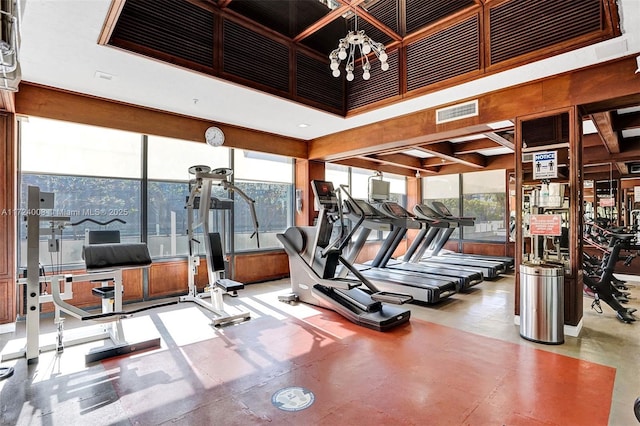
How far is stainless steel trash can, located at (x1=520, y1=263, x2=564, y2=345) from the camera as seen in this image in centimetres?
377

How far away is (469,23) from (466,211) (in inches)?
293

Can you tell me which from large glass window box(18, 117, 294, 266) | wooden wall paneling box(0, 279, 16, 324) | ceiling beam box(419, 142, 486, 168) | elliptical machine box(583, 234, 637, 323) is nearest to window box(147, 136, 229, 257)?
large glass window box(18, 117, 294, 266)

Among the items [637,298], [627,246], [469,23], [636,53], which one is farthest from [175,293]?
[637,298]

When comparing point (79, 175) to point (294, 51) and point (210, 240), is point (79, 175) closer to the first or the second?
point (210, 240)

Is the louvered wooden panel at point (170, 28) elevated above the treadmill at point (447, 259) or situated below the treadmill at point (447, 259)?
above

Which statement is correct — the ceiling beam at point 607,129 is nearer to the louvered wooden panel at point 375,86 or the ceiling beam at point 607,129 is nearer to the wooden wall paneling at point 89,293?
the louvered wooden panel at point 375,86

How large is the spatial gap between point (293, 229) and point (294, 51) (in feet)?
8.97

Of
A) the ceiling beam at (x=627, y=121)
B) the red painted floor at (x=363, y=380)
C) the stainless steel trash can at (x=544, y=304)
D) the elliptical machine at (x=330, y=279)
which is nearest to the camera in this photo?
the red painted floor at (x=363, y=380)

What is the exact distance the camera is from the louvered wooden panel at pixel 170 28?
3404mm

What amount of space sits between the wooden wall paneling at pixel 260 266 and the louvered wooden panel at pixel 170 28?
→ 4076 mm

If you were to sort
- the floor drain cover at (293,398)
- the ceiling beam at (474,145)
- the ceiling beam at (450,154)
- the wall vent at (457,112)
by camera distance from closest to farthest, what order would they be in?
the floor drain cover at (293,398) → the wall vent at (457,112) → the ceiling beam at (450,154) → the ceiling beam at (474,145)

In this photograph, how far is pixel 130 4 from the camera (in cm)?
340

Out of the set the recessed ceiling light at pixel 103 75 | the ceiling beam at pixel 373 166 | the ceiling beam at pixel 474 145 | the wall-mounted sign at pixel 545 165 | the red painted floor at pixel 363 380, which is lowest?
the red painted floor at pixel 363 380

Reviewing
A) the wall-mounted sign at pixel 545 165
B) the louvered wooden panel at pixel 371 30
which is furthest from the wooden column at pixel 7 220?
the wall-mounted sign at pixel 545 165
